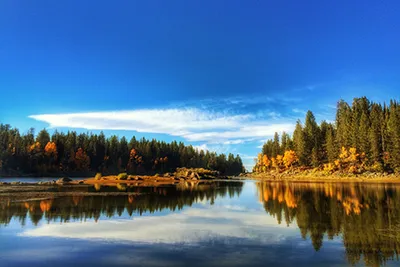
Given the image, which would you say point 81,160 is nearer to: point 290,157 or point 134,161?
point 134,161

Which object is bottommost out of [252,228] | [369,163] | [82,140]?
[252,228]

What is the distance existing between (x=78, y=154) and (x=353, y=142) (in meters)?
116

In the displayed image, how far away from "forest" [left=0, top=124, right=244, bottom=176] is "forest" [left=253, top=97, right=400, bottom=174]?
74.9 metres

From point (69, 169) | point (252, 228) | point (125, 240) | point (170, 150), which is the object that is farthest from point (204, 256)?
point (170, 150)

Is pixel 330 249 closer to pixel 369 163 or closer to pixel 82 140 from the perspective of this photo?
pixel 369 163

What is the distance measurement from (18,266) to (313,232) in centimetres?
1353

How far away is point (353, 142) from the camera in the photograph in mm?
92125

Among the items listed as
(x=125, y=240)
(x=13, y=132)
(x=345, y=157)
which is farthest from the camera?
(x=13, y=132)

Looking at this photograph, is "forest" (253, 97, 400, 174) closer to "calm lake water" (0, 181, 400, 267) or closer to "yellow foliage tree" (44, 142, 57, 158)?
"calm lake water" (0, 181, 400, 267)

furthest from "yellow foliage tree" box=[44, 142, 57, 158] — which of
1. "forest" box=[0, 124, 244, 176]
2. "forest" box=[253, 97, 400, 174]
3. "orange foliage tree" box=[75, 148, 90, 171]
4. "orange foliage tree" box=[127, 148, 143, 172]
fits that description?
"forest" box=[253, 97, 400, 174]

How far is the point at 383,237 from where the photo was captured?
13891 millimetres

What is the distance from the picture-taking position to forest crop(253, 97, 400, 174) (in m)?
79.5

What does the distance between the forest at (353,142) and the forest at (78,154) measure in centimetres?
7493

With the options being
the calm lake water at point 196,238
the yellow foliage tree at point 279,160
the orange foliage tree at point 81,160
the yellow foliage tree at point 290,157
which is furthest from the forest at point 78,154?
the calm lake water at point 196,238
